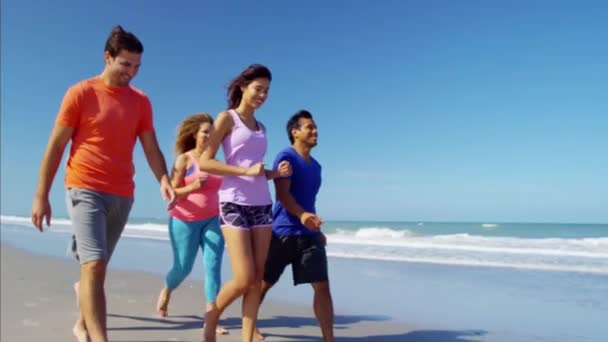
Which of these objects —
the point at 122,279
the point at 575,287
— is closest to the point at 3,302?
the point at 122,279

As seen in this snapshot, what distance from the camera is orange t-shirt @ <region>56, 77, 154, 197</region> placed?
8.91ft

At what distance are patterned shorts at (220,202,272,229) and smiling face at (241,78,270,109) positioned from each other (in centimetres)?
71

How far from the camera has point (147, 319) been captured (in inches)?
181

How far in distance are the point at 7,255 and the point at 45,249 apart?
1.72 meters

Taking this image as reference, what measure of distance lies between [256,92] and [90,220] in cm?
133

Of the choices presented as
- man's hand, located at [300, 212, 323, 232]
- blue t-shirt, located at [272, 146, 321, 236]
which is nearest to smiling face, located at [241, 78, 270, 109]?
blue t-shirt, located at [272, 146, 321, 236]

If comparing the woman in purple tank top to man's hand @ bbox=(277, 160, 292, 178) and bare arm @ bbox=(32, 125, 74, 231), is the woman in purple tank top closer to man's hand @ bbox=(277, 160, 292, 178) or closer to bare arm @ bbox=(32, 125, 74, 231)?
man's hand @ bbox=(277, 160, 292, 178)

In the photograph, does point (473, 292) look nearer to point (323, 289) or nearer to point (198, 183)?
point (323, 289)

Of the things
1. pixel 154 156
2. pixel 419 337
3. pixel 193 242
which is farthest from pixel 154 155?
pixel 419 337

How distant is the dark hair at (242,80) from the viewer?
3.29 metres

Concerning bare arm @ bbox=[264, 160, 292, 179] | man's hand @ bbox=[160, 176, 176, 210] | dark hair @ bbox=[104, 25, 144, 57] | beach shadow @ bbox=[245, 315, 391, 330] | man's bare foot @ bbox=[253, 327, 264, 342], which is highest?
dark hair @ bbox=[104, 25, 144, 57]

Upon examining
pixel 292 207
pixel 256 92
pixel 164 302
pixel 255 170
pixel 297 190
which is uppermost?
pixel 256 92

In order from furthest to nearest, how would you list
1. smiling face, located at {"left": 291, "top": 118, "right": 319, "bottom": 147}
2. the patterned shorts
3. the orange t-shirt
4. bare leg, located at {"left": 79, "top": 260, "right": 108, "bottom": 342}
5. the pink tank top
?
the pink tank top, smiling face, located at {"left": 291, "top": 118, "right": 319, "bottom": 147}, the patterned shorts, the orange t-shirt, bare leg, located at {"left": 79, "top": 260, "right": 108, "bottom": 342}

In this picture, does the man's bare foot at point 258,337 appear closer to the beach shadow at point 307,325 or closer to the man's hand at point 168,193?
the beach shadow at point 307,325
